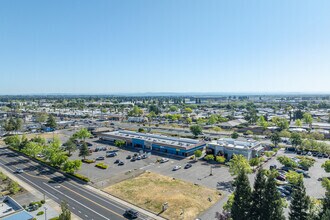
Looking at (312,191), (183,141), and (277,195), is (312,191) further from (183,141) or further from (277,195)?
(183,141)

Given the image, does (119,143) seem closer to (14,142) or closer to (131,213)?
(14,142)

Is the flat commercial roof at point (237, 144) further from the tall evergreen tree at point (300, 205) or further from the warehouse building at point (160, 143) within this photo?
the tall evergreen tree at point (300, 205)

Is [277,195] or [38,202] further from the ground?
[277,195]

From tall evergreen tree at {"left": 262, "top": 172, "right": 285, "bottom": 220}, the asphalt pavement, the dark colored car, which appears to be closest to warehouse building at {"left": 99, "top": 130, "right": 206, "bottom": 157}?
the asphalt pavement

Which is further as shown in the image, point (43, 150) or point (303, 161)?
point (43, 150)

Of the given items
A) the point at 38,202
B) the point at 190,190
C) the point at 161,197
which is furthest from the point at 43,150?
the point at 190,190

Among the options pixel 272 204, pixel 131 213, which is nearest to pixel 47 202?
pixel 131 213

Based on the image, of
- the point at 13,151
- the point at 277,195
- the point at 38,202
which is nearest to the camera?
the point at 277,195
